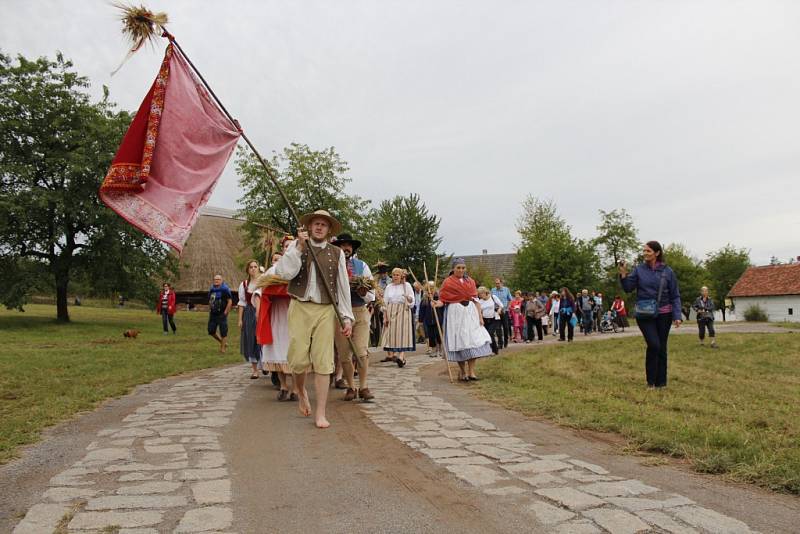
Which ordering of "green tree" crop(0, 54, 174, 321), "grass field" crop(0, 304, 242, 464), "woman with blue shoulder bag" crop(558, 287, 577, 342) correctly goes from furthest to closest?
"green tree" crop(0, 54, 174, 321) < "woman with blue shoulder bag" crop(558, 287, 577, 342) < "grass field" crop(0, 304, 242, 464)

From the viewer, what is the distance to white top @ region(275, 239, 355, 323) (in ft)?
20.6

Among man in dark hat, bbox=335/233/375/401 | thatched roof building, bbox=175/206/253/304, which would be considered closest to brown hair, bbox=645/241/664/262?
man in dark hat, bbox=335/233/375/401

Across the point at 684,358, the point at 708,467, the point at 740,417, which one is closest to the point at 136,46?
the point at 708,467

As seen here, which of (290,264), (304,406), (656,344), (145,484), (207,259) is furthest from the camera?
(207,259)

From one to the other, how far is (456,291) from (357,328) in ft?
7.48

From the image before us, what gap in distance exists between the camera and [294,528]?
3320 millimetres

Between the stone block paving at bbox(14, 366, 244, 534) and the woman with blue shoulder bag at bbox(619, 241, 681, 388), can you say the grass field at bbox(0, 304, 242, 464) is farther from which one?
the woman with blue shoulder bag at bbox(619, 241, 681, 388)

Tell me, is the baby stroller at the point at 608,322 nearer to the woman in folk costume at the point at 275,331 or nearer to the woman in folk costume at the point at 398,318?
the woman in folk costume at the point at 398,318

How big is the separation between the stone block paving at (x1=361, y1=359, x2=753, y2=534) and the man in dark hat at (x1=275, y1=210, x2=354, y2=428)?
0.83 metres

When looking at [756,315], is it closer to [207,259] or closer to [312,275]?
[207,259]

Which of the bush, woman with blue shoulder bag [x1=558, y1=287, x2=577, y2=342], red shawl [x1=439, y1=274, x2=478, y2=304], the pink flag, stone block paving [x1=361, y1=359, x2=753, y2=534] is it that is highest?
the pink flag

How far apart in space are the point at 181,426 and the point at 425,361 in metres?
8.04

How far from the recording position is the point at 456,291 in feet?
33.0

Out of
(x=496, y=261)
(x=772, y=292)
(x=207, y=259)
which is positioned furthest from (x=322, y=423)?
(x=496, y=261)
